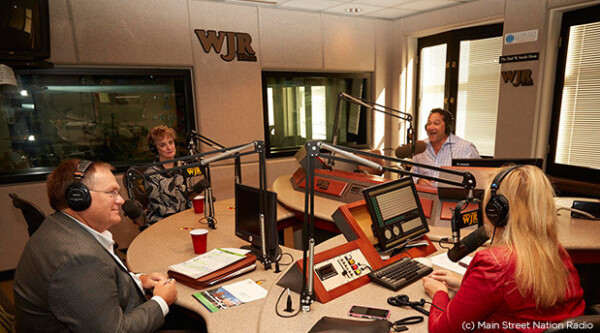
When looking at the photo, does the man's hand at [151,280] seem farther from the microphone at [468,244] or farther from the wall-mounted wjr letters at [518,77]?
the wall-mounted wjr letters at [518,77]

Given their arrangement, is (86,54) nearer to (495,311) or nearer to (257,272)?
(257,272)

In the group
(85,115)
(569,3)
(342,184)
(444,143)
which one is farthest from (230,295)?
(569,3)

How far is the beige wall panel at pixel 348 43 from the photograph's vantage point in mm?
4660

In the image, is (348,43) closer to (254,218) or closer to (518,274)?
(254,218)

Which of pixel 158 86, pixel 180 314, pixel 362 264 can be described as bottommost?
pixel 180 314

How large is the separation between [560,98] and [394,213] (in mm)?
2933

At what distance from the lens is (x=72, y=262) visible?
3.84ft

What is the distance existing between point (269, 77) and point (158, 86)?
1309 mm

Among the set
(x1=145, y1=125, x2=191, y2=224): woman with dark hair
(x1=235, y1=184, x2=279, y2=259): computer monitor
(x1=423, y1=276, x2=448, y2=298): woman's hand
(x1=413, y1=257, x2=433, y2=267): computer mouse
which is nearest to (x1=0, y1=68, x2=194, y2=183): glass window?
(x1=145, y1=125, x2=191, y2=224): woman with dark hair

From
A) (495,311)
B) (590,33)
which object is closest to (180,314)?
(495,311)

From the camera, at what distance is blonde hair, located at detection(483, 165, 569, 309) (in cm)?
101

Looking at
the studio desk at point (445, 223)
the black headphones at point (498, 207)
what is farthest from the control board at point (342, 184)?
the black headphones at point (498, 207)

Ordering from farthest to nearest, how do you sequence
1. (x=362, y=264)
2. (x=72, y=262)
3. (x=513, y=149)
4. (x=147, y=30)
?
(x=513, y=149) < (x=147, y=30) < (x=362, y=264) < (x=72, y=262)

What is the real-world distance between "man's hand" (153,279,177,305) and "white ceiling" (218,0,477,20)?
10.7ft
